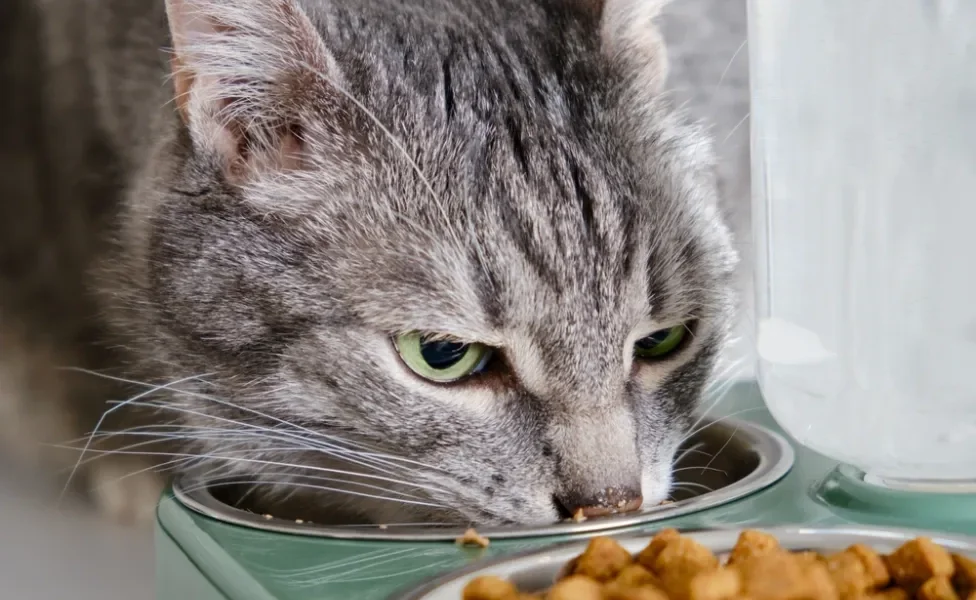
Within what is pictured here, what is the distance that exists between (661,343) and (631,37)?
0.30 m

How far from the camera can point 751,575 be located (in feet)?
1.63

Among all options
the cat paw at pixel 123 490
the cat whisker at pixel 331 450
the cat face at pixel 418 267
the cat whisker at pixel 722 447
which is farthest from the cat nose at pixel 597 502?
the cat paw at pixel 123 490

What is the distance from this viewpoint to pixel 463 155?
777 mm

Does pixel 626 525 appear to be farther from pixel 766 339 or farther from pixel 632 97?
pixel 632 97

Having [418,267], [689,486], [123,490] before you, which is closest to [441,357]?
[418,267]

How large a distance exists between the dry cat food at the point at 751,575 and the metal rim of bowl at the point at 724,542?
1.3 inches

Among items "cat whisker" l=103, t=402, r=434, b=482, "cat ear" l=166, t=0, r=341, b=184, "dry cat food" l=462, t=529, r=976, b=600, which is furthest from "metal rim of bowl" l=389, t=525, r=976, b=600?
"cat ear" l=166, t=0, r=341, b=184

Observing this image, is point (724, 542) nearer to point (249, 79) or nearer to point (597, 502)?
point (597, 502)

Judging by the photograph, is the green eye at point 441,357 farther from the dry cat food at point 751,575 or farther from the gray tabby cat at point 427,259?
the dry cat food at point 751,575

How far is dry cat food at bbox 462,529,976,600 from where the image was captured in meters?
0.48

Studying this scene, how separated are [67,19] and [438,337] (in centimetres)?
70

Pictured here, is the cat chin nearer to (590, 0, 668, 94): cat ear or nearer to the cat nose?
the cat nose

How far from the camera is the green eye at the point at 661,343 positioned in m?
0.88

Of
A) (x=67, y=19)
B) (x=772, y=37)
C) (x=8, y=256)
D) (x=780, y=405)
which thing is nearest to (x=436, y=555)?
(x=780, y=405)
